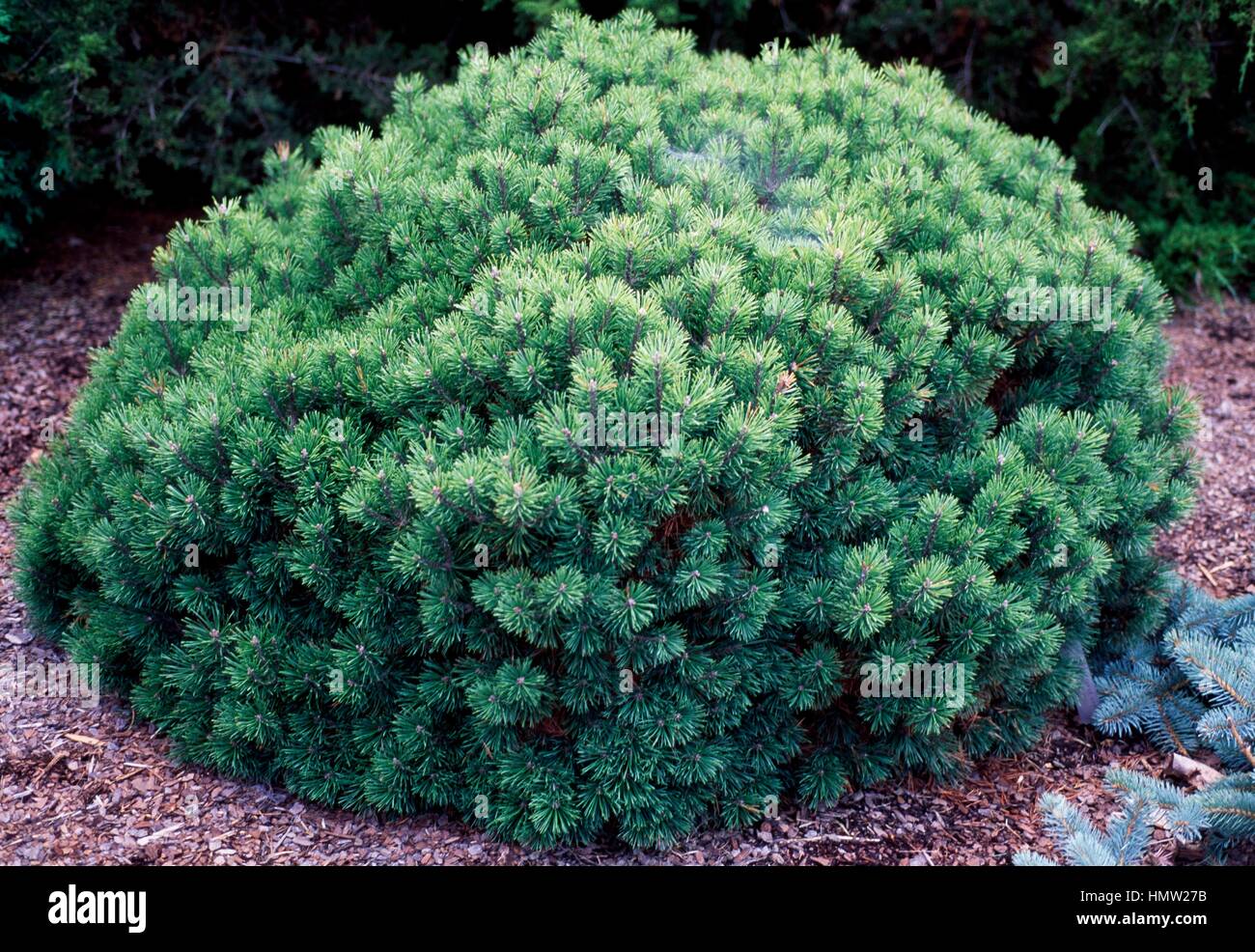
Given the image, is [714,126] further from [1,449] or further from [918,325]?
[1,449]

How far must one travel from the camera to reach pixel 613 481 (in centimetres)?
275

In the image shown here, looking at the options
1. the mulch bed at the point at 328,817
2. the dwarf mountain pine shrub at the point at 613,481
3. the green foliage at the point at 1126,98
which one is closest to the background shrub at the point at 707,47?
the green foliage at the point at 1126,98

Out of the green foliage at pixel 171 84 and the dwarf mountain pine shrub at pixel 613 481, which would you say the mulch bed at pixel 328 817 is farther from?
the green foliage at pixel 171 84

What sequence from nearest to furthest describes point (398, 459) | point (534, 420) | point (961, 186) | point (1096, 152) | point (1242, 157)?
point (534, 420)
point (398, 459)
point (961, 186)
point (1096, 152)
point (1242, 157)

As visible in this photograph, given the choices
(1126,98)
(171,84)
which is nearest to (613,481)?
(171,84)

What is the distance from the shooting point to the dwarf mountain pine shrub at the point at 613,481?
2.88 metres

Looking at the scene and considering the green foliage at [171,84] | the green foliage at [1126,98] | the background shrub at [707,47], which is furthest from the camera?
the green foliage at [1126,98]

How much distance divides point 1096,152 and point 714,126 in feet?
11.5

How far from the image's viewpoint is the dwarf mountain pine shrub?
113 inches

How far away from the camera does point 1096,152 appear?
6.30 metres

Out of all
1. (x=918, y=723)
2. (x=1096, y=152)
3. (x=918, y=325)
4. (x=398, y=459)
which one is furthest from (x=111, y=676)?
(x=1096, y=152)

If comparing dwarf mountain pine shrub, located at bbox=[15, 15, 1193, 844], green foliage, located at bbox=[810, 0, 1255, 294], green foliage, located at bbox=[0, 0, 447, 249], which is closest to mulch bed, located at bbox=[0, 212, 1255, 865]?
dwarf mountain pine shrub, located at bbox=[15, 15, 1193, 844]

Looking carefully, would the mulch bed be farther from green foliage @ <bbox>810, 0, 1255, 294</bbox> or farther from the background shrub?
green foliage @ <bbox>810, 0, 1255, 294</bbox>

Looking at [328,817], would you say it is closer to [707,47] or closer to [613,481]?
[613,481]
